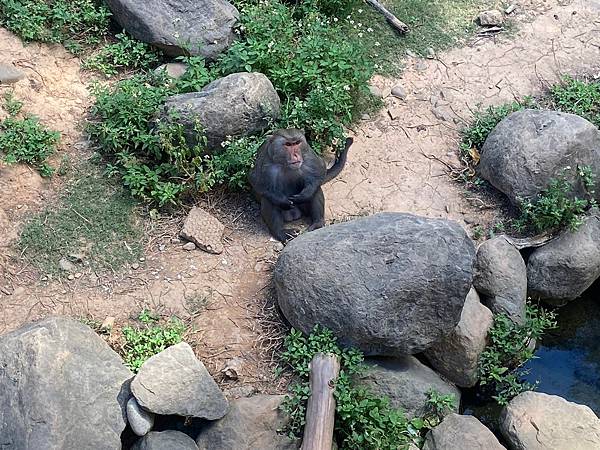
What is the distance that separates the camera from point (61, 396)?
543 cm

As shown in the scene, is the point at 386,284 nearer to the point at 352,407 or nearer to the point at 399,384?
the point at 399,384

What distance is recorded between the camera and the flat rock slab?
23.0 feet

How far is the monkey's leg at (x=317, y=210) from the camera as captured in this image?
23.7ft

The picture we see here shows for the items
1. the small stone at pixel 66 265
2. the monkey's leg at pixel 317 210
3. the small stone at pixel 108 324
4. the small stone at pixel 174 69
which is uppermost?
the monkey's leg at pixel 317 210

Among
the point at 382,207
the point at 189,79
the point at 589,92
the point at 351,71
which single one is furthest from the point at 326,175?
the point at 589,92

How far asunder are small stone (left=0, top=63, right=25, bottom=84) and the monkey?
2.80 meters

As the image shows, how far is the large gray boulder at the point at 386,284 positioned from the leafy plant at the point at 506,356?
0.62 meters

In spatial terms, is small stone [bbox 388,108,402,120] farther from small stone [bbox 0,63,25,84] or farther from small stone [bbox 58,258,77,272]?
small stone [bbox 0,63,25,84]

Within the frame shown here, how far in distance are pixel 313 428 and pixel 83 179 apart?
3.47 m

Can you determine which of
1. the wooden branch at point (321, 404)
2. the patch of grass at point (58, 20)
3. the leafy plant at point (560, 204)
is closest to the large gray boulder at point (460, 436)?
the wooden branch at point (321, 404)

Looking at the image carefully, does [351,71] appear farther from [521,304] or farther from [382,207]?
[521,304]

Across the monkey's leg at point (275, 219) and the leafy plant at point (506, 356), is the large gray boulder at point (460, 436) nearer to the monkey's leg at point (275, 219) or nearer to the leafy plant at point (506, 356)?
the leafy plant at point (506, 356)

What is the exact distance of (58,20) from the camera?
27.7ft

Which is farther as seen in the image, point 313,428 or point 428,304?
point 428,304
